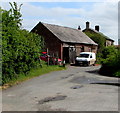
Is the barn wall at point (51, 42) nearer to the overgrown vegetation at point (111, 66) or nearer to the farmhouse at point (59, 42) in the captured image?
the farmhouse at point (59, 42)

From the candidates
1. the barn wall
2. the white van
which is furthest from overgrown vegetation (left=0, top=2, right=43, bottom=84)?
the barn wall

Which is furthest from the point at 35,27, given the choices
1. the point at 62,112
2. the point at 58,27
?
the point at 62,112

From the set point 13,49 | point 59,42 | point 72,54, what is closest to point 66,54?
point 72,54

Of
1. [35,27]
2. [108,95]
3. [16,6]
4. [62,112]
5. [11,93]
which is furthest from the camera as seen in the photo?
[35,27]

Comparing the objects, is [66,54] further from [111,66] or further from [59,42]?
[111,66]

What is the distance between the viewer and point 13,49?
1218 cm

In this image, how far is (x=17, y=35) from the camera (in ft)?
40.9

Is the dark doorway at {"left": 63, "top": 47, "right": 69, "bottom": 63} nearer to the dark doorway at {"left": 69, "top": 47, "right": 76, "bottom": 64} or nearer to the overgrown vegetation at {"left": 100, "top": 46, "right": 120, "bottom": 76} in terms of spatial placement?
the dark doorway at {"left": 69, "top": 47, "right": 76, "bottom": 64}

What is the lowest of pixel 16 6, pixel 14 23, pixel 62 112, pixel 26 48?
pixel 62 112

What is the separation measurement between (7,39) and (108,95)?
19.8 feet

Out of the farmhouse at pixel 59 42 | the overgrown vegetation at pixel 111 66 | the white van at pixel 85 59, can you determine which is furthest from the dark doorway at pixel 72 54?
the overgrown vegetation at pixel 111 66

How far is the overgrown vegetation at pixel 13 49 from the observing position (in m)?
11.5

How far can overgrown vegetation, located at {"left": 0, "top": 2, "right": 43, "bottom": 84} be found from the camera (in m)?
11.5

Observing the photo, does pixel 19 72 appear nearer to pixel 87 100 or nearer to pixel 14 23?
pixel 14 23
